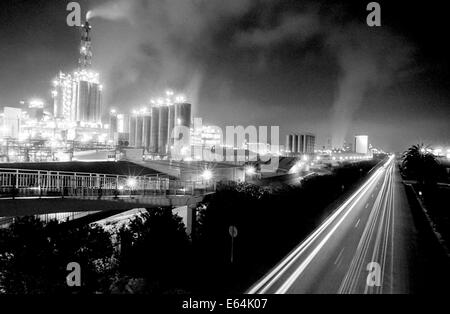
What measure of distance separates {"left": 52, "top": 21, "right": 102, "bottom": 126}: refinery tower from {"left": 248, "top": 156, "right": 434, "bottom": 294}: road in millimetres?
68941

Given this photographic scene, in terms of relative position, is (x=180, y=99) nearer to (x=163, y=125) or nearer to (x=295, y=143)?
(x=163, y=125)

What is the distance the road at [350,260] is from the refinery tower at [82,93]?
68.9 m

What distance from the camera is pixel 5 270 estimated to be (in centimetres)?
961

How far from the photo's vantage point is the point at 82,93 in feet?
236

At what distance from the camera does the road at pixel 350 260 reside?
8.79 m

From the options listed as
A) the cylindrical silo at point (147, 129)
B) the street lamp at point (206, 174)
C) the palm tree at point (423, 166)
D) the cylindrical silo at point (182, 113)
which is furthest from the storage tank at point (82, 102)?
the palm tree at point (423, 166)

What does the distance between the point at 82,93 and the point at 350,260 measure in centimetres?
7704

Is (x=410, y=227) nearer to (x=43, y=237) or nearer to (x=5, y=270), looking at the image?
(x=43, y=237)

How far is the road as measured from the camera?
8.79 metres

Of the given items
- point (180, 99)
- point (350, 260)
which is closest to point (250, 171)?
point (350, 260)

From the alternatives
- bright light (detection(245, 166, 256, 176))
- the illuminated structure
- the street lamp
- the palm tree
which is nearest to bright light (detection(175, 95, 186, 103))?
bright light (detection(245, 166, 256, 176))
